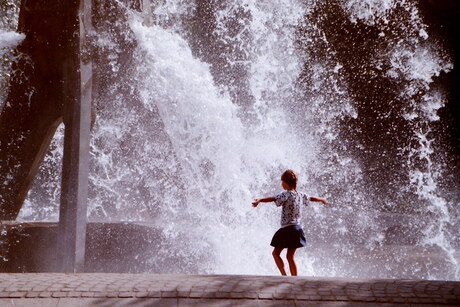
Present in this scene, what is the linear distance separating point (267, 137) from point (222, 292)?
7.29 m

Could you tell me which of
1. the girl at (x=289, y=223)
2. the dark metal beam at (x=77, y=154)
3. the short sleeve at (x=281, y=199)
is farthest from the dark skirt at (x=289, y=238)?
the dark metal beam at (x=77, y=154)

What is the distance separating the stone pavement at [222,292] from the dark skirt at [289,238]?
0.98 meters

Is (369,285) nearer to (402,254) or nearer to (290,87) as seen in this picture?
(402,254)

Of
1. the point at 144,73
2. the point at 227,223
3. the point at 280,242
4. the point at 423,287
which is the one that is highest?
the point at 144,73

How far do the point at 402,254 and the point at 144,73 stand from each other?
15.5 feet

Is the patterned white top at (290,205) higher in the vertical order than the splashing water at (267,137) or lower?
lower

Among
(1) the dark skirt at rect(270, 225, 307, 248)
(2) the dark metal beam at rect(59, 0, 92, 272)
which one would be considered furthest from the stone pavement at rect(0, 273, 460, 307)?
(2) the dark metal beam at rect(59, 0, 92, 272)

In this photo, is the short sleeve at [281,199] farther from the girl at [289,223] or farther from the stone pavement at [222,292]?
the stone pavement at [222,292]

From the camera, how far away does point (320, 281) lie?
3852mm

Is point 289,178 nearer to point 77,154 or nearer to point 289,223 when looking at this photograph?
point 289,223

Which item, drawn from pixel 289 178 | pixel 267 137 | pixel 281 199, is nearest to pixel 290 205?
pixel 281 199

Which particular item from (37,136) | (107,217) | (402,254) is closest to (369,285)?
(402,254)

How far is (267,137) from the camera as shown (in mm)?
10641

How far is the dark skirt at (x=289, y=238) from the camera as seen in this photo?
495cm
